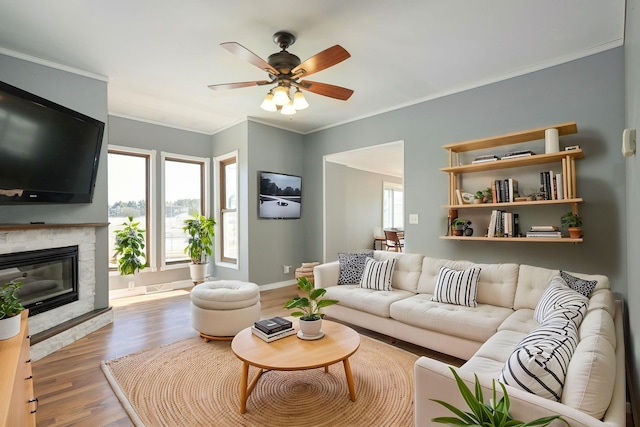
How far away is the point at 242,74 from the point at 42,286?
111 inches

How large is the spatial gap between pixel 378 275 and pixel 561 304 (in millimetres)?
1702

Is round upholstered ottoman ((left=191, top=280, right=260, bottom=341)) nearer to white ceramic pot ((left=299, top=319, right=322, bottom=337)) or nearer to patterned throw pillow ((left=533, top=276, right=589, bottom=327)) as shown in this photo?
white ceramic pot ((left=299, top=319, right=322, bottom=337))

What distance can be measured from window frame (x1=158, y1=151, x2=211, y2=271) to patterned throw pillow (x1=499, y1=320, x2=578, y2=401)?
5.13 metres

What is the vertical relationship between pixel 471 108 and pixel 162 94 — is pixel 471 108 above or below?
below

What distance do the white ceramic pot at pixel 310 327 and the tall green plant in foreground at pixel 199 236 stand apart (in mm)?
3453

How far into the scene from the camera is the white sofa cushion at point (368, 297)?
301 centimetres

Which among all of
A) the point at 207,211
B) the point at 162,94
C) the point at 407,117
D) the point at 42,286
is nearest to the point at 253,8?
the point at 162,94

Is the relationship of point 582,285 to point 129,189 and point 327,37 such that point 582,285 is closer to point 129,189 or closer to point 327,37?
point 327,37

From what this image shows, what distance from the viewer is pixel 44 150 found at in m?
2.75

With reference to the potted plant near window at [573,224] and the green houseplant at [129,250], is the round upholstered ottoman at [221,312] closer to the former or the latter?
the green houseplant at [129,250]

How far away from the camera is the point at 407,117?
13.9ft

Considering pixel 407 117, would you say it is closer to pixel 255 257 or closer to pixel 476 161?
pixel 476 161

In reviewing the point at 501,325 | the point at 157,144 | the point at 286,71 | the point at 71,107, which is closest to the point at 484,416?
the point at 501,325

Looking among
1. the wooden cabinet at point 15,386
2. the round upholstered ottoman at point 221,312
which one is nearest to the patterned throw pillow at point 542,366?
the wooden cabinet at point 15,386
